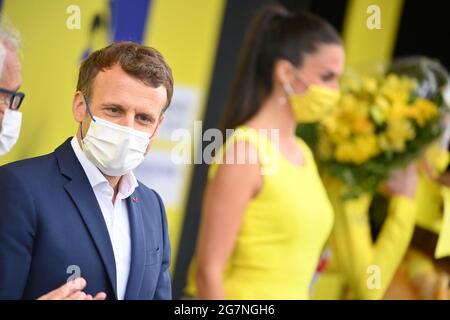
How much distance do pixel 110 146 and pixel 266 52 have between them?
768 mm

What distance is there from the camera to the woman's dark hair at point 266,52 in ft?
8.52

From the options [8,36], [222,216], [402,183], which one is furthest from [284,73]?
[8,36]

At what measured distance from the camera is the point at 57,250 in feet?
6.43

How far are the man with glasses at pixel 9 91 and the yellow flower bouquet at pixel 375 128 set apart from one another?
47.6 inches

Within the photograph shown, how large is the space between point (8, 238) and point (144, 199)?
1.34 feet

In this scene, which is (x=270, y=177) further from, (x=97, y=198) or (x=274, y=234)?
(x=97, y=198)

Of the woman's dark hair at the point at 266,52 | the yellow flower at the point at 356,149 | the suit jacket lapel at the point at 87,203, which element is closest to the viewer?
the suit jacket lapel at the point at 87,203

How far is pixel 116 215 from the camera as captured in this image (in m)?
2.09

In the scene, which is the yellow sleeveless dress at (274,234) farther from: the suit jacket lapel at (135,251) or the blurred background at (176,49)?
the suit jacket lapel at (135,251)

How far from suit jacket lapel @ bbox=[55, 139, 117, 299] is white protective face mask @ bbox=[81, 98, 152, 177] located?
0.15 feet

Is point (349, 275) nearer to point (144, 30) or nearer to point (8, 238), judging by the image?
point (144, 30)

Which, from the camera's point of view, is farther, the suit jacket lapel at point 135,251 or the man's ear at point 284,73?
the man's ear at point 284,73

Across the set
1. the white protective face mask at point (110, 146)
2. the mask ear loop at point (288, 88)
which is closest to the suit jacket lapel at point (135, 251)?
the white protective face mask at point (110, 146)
